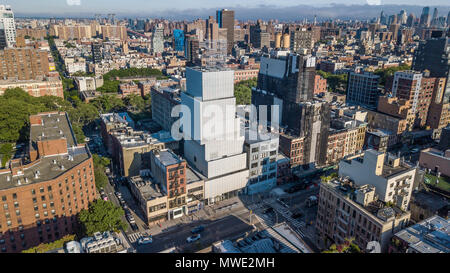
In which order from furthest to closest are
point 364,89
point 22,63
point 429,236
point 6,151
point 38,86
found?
point 22,63, point 38,86, point 364,89, point 6,151, point 429,236

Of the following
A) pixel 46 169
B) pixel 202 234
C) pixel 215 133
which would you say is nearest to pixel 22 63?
pixel 46 169

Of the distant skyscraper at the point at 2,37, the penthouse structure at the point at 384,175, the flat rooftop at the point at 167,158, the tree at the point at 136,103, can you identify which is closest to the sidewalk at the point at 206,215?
the flat rooftop at the point at 167,158

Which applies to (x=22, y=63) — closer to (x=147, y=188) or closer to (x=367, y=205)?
(x=147, y=188)

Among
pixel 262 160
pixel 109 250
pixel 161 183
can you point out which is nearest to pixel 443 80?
pixel 262 160

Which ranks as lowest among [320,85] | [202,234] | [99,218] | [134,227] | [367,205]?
[134,227]


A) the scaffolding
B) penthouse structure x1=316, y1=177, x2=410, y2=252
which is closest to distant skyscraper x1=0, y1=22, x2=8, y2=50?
the scaffolding

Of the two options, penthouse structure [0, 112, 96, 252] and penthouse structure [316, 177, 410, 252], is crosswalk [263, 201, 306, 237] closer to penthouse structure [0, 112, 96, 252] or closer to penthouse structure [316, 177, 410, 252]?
penthouse structure [316, 177, 410, 252]
